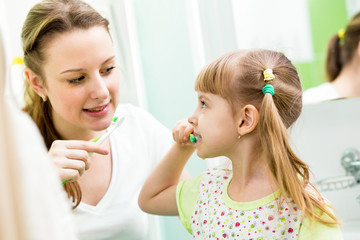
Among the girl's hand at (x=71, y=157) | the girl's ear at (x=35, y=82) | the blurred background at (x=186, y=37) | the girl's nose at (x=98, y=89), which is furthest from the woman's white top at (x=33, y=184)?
the blurred background at (x=186, y=37)

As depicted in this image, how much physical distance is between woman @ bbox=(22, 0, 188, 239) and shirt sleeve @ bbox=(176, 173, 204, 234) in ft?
0.55

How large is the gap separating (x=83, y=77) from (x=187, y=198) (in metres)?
0.31

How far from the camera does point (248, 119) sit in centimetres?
73

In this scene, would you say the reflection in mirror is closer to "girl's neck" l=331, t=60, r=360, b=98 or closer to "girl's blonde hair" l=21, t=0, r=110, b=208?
"girl's neck" l=331, t=60, r=360, b=98

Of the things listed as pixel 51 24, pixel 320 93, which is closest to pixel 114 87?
pixel 51 24

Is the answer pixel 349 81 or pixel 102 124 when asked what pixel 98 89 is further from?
pixel 349 81

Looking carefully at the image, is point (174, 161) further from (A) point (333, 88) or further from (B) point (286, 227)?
(A) point (333, 88)

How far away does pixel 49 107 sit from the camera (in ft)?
3.37

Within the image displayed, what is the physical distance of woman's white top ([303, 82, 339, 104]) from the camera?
3.38 ft

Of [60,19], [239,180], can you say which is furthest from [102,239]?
[60,19]

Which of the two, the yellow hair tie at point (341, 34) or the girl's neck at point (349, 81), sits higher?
the yellow hair tie at point (341, 34)

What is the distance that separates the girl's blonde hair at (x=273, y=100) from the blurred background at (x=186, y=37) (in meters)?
0.34

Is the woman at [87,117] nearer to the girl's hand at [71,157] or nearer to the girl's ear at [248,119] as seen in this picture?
the girl's hand at [71,157]

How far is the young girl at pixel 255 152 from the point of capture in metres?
0.70
